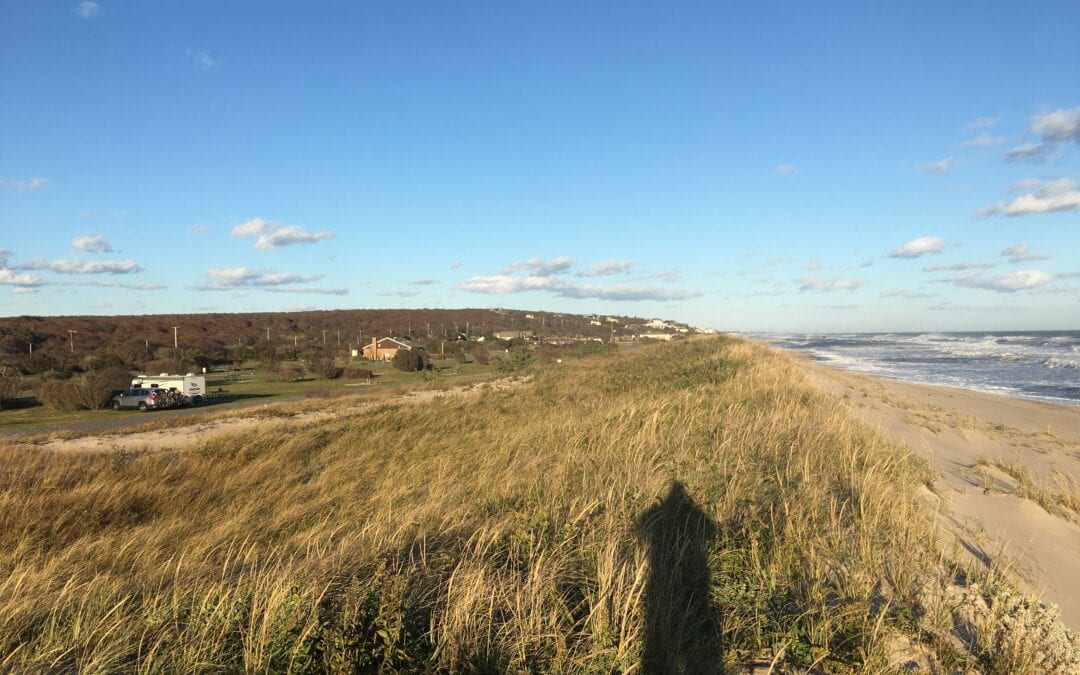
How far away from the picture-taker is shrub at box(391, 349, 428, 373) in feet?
189

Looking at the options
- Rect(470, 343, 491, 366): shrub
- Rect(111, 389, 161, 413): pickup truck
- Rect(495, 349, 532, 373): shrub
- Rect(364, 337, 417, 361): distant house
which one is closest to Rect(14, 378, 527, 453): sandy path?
Rect(111, 389, 161, 413): pickup truck

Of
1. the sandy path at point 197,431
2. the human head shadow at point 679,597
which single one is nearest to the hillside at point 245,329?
the sandy path at point 197,431

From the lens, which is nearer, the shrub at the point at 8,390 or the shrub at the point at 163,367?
the shrub at the point at 8,390

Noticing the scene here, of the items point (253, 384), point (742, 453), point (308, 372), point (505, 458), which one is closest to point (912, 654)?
point (742, 453)

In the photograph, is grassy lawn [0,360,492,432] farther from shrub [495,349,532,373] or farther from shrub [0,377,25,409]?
shrub [495,349,532,373]

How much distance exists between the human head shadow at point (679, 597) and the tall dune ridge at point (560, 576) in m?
0.02

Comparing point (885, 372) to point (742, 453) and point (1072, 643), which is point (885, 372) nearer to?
point (742, 453)

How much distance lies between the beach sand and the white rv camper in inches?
1393

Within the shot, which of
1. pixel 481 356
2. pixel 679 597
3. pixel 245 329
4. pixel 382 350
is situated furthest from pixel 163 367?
pixel 245 329

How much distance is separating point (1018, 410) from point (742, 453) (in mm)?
19235

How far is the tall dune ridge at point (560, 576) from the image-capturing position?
3.13 metres

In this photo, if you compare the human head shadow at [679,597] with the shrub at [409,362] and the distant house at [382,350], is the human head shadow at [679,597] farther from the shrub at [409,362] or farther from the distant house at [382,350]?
the distant house at [382,350]

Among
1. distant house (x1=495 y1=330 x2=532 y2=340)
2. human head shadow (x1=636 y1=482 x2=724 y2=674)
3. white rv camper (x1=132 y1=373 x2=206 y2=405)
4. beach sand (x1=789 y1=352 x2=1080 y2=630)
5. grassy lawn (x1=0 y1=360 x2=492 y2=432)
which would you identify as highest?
human head shadow (x1=636 y1=482 x2=724 y2=674)

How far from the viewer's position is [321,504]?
25.0 feet
